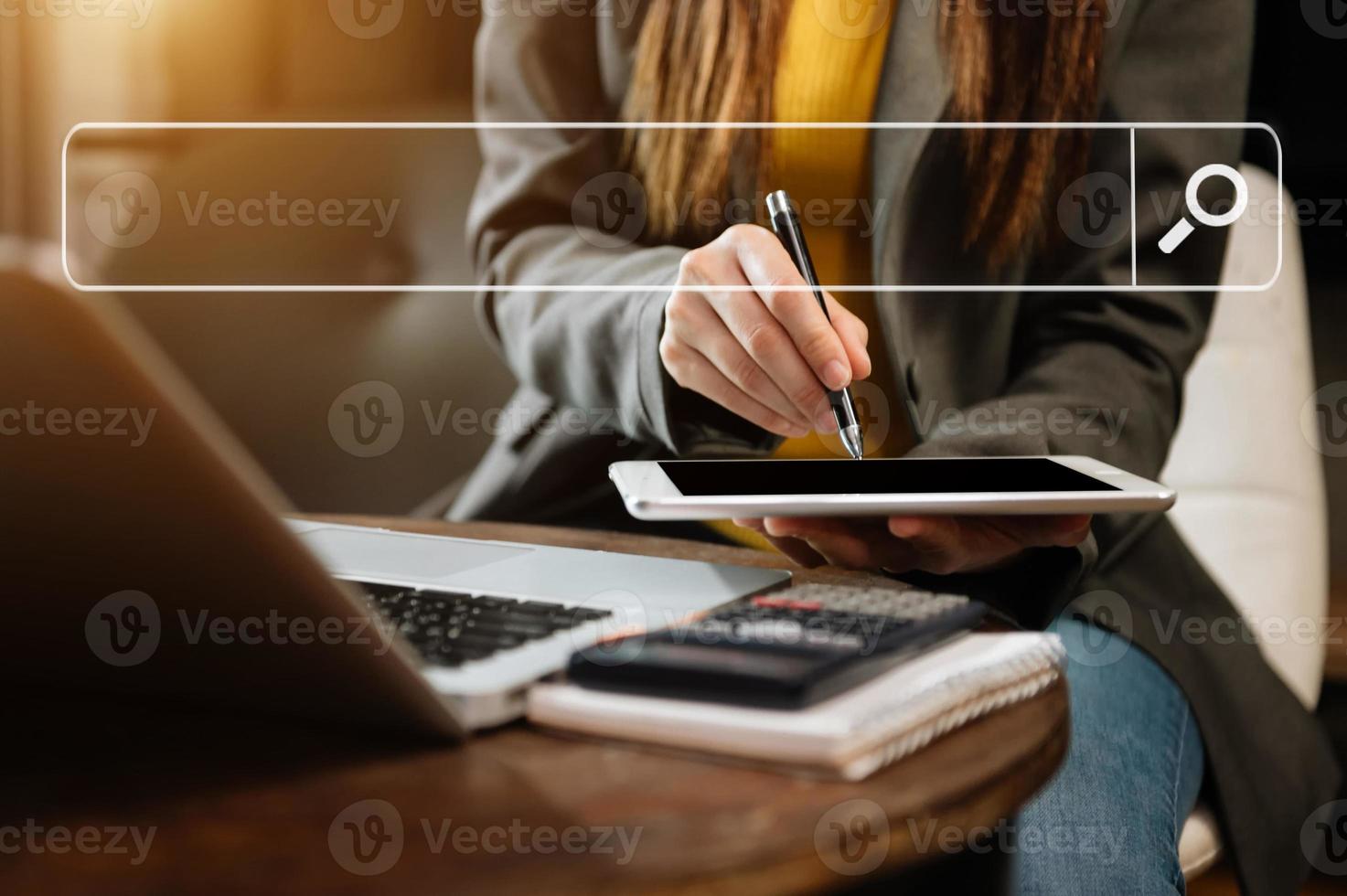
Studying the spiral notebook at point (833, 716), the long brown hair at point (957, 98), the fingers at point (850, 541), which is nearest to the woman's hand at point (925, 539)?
the fingers at point (850, 541)

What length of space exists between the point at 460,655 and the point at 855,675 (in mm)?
122

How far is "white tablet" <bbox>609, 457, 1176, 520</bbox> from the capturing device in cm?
47

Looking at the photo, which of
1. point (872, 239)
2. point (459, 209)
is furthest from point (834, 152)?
point (459, 209)

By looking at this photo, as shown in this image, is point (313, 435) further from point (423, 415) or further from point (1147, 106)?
point (1147, 106)

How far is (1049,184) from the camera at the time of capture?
2.83 feet

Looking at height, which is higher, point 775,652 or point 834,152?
point 834,152

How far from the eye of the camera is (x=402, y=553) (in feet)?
1.76

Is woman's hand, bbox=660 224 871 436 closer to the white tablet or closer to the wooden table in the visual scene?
the white tablet

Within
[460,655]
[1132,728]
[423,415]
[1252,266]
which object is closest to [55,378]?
[460,655]

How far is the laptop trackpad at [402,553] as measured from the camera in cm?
49

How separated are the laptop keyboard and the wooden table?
0.03 metres

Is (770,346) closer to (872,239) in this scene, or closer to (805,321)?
(805,321)

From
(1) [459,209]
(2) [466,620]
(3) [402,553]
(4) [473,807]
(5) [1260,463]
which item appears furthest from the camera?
(1) [459,209]

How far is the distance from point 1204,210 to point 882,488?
47cm
